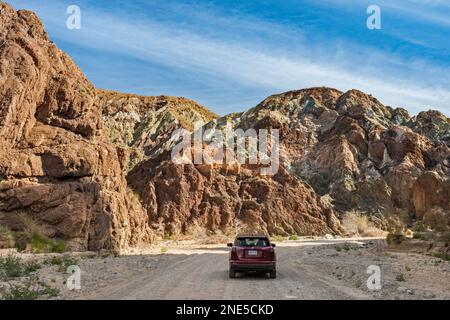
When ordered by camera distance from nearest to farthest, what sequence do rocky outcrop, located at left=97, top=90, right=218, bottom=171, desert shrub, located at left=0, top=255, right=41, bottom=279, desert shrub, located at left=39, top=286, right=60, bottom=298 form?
desert shrub, located at left=39, top=286, right=60, bottom=298 → desert shrub, located at left=0, top=255, right=41, bottom=279 → rocky outcrop, located at left=97, top=90, right=218, bottom=171

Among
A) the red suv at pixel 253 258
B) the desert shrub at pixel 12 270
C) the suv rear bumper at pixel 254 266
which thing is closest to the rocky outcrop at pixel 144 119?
the desert shrub at pixel 12 270

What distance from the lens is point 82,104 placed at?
122ft

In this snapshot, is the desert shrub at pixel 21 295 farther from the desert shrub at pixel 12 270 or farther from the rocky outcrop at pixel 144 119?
the rocky outcrop at pixel 144 119

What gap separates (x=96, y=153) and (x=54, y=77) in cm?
666

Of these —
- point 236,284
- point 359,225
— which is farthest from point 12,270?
point 359,225

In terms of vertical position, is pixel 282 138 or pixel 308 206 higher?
pixel 282 138

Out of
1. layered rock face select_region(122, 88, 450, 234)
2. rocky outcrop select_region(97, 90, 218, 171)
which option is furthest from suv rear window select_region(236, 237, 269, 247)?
rocky outcrop select_region(97, 90, 218, 171)

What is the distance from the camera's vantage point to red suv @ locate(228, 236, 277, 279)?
54.7 ft

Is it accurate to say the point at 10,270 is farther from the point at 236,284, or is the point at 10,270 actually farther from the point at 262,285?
the point at 262,285

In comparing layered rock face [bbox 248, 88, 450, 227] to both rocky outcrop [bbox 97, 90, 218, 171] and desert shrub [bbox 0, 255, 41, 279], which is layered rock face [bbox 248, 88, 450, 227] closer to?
rocky outcrop [bbox 97, 90, 218, 171]

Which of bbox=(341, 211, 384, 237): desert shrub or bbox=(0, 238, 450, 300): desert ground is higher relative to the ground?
bbox=(0, 238, 450, 300): desert ground
